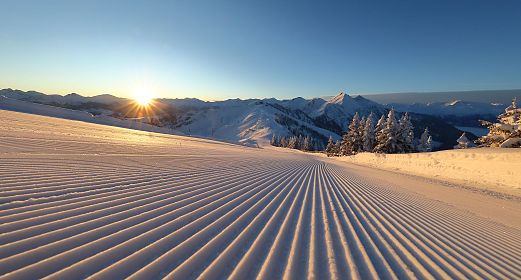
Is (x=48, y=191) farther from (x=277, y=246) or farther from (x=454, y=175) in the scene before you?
(x=454, y=175)

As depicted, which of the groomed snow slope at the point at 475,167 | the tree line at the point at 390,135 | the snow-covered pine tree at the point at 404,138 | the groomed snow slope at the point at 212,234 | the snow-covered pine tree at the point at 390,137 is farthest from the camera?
the snow-covered pine tree at the point at 404,138

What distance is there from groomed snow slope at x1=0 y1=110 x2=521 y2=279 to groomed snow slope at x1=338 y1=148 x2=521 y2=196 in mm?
7729

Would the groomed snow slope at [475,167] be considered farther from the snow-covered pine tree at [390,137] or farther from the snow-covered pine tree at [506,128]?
the snow-covered pine tree at [390,137]

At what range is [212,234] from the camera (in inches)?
164

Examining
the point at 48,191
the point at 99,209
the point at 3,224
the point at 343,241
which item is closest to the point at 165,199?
the point at 99,209

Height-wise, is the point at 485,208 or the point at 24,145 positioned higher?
the point at 24,145

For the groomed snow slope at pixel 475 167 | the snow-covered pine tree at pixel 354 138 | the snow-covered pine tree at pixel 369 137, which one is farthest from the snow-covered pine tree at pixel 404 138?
the groomed snow slope at pixel 475 167

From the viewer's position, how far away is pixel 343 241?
4484 mm

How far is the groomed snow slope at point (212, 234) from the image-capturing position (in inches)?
122

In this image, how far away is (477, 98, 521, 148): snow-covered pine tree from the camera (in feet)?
78.2

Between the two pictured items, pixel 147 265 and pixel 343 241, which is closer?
pixel 147 265

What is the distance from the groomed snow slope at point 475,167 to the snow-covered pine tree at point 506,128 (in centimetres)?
816

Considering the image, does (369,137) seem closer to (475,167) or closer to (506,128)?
(506,128)

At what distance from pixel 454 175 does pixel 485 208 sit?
27.3ft
